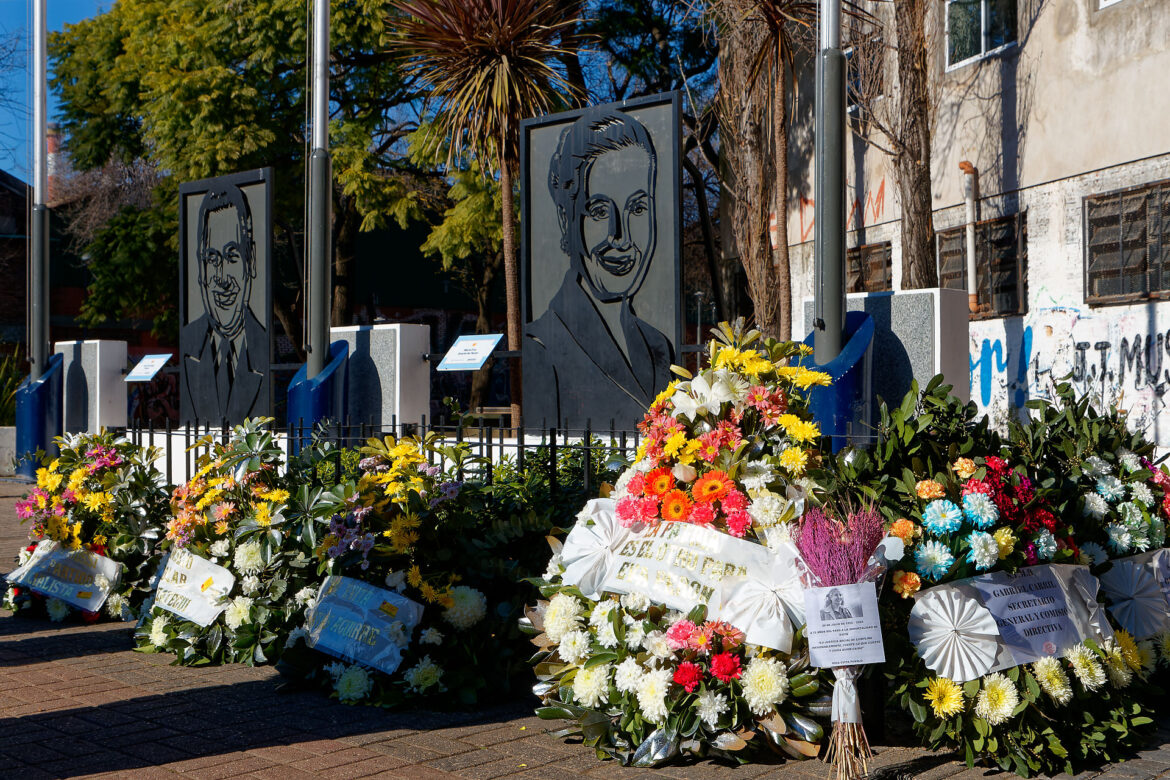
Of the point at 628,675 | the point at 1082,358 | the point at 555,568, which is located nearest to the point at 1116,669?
the point at 628,675

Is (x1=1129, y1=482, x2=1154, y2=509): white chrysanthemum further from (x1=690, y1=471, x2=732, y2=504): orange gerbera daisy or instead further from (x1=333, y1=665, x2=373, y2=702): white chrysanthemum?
(x1=333, y1=665, x2=373, y2=702): white chrysanthemum

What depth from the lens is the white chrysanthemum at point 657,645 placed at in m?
4.88

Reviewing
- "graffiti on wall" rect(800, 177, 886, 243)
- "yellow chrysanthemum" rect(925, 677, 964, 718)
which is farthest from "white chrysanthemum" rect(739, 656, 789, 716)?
"graffiti on wall" rect(800, 177, 886, 243)

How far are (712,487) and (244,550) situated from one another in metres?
2.78

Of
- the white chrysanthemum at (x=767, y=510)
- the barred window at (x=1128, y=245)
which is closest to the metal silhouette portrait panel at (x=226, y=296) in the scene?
the barred window at (x=1128, y=245)

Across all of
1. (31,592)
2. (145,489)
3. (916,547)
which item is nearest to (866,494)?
(916,547)

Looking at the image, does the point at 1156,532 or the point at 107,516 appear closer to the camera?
the point at 1156,532

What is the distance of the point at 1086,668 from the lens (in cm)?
482

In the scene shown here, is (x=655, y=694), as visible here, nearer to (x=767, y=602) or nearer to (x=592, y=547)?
(x=767, y=602)

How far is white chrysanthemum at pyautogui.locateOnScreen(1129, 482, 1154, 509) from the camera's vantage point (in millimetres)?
5609

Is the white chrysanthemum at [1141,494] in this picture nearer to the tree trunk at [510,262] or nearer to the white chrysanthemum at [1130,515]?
the white chrysanthemum at [1130,515]

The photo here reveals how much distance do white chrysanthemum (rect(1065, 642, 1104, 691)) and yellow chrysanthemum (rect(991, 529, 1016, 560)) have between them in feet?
1.55

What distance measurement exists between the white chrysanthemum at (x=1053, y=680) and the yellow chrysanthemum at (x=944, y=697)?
0.34m

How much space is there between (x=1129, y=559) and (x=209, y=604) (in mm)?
4704
